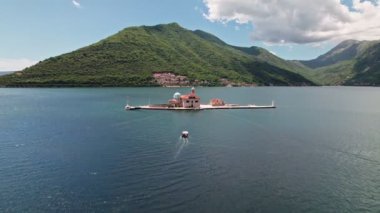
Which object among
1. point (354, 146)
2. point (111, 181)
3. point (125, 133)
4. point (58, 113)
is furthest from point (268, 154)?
point (58, 113)

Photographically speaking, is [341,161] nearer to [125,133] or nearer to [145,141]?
[145,141]

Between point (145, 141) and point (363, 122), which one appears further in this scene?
point (363, 122)

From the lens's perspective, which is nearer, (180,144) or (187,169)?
(187,169)

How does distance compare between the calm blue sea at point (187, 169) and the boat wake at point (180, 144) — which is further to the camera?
the boat wake at point (180, 144)

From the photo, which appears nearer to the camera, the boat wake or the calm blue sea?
the calm blue sea

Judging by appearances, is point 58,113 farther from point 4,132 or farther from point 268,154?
point 268,154

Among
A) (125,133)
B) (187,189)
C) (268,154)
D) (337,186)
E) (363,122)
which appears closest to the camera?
(187,189)

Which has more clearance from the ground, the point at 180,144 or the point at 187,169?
the point at 180,144

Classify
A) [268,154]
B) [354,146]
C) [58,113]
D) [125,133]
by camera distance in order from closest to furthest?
[268,154] < [354,146] < [125,133] < [58,113]

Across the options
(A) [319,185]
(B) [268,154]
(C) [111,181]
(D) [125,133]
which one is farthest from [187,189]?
(D) [125,133]
